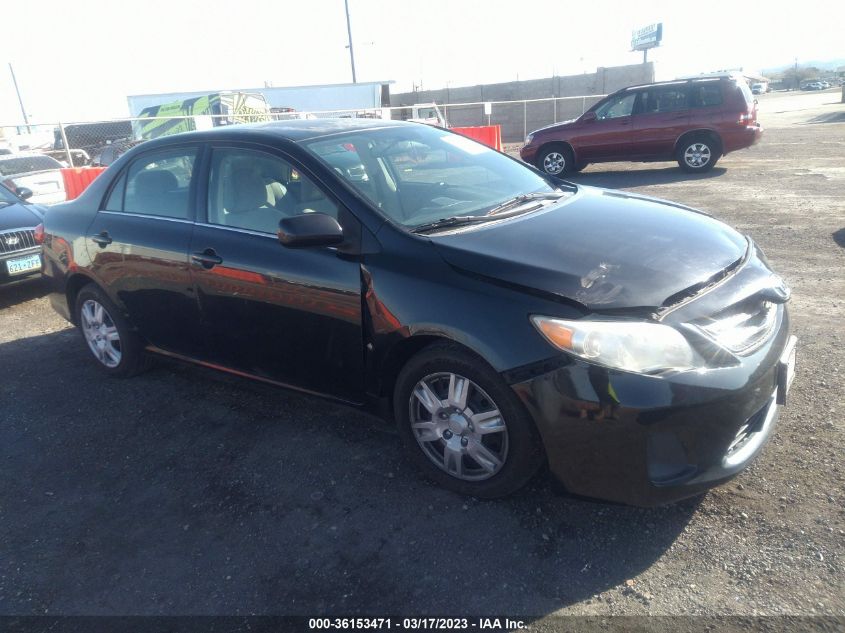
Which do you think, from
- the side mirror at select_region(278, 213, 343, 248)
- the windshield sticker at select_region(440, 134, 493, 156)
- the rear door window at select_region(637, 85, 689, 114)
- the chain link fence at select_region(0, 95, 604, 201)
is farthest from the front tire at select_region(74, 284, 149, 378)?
the chain link fence at select_region(0, 95, 604, 201)

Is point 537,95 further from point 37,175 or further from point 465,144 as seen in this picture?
point 465,144

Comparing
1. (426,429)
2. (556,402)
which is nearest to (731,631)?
(556,402)

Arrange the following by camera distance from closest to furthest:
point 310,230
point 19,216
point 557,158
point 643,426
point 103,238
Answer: point 643,426
point 310,230
point 103,238
point 19,216
point 557,158

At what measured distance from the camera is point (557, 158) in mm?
13828

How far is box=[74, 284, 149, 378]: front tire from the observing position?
15.0ft

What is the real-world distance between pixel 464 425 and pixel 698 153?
11577 millimetres

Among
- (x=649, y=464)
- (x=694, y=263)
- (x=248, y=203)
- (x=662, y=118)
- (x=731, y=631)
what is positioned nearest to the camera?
(x=731, y=631)

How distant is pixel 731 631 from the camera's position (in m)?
2.22

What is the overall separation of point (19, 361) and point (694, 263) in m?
5.15

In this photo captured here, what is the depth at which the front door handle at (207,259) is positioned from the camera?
3699 millimetres

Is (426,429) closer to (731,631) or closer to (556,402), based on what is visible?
(556,402)

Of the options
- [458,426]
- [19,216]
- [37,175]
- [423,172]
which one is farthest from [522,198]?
[37,175]

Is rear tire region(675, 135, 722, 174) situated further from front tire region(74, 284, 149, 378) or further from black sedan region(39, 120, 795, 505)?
front tire region(74, 284, 149, 378)

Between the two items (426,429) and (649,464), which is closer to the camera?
(649,464)
